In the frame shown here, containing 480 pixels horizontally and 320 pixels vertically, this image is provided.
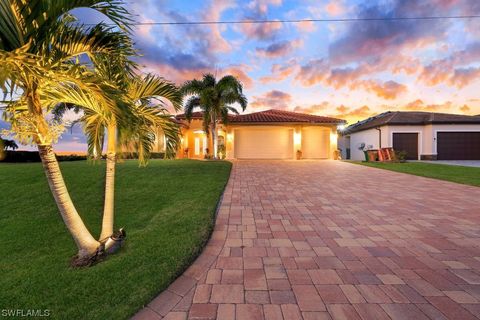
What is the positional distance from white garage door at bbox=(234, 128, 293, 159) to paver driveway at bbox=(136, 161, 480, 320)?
15.6 metres

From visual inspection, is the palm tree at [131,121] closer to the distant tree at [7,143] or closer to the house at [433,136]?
the distant tree at [7,143]

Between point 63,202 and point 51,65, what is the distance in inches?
65.0

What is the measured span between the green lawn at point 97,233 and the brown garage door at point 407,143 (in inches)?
796

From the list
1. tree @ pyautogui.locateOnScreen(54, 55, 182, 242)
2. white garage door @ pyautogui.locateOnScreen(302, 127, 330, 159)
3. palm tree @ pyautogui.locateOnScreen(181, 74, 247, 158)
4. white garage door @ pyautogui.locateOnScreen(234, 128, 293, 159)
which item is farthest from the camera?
white garage door @ pyautogui.locateOnScreen(302, 127, 330, 159)

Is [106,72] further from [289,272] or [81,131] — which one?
[289,272]

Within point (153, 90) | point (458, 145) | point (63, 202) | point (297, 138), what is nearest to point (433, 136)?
point (458, 145)

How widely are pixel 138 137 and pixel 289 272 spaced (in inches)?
132

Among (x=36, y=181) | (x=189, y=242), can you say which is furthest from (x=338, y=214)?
(x=36, y=181)

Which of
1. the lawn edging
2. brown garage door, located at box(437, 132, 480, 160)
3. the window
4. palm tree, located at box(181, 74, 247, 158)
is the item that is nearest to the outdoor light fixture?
palm tree, located at box(181, 74, 247, 158)

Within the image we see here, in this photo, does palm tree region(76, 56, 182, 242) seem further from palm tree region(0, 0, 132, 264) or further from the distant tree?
the distant tree

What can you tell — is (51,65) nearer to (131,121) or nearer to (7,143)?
(131,121)

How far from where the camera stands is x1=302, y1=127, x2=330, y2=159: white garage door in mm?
21312

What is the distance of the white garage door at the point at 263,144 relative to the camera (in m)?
21.2

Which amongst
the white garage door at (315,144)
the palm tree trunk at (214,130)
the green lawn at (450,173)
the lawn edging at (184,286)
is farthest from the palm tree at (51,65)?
the white garage door at (315,144)
